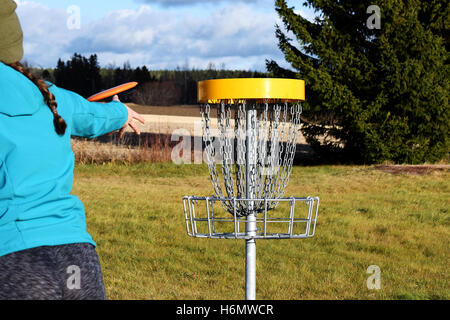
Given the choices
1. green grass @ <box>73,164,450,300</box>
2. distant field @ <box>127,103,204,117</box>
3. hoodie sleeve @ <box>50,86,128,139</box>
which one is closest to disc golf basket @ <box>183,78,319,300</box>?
hoodie sleeve @ <box>50,86,128,139</box>

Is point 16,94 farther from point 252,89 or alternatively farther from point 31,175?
point 252,89

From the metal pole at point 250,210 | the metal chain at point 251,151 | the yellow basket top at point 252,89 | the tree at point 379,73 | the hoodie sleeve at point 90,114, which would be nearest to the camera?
the hoodie sleeve at point 90,114

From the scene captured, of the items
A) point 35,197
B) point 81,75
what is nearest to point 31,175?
point 35,197

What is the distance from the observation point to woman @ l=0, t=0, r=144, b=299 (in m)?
1.74

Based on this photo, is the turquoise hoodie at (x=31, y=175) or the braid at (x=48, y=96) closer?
the turquoise hoodie at (x=31, y=175)

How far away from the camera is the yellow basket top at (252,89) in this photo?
2.77m

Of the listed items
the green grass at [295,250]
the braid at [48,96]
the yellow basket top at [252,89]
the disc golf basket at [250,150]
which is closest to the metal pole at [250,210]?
the disc golf basket at [250,150]

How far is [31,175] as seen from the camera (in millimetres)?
1798

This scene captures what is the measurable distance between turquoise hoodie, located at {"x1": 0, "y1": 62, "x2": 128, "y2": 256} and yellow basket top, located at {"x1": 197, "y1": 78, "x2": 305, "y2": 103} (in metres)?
1.09

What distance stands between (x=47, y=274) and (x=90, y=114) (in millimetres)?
722

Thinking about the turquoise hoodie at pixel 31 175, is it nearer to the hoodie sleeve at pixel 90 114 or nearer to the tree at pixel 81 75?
the hoodie sleeve at pixel 90 114

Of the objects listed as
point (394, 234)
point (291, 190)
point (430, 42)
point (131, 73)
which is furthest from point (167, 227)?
point (131, 73)

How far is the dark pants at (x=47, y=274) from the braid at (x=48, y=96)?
45 cm

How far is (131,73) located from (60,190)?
56.7 meters
